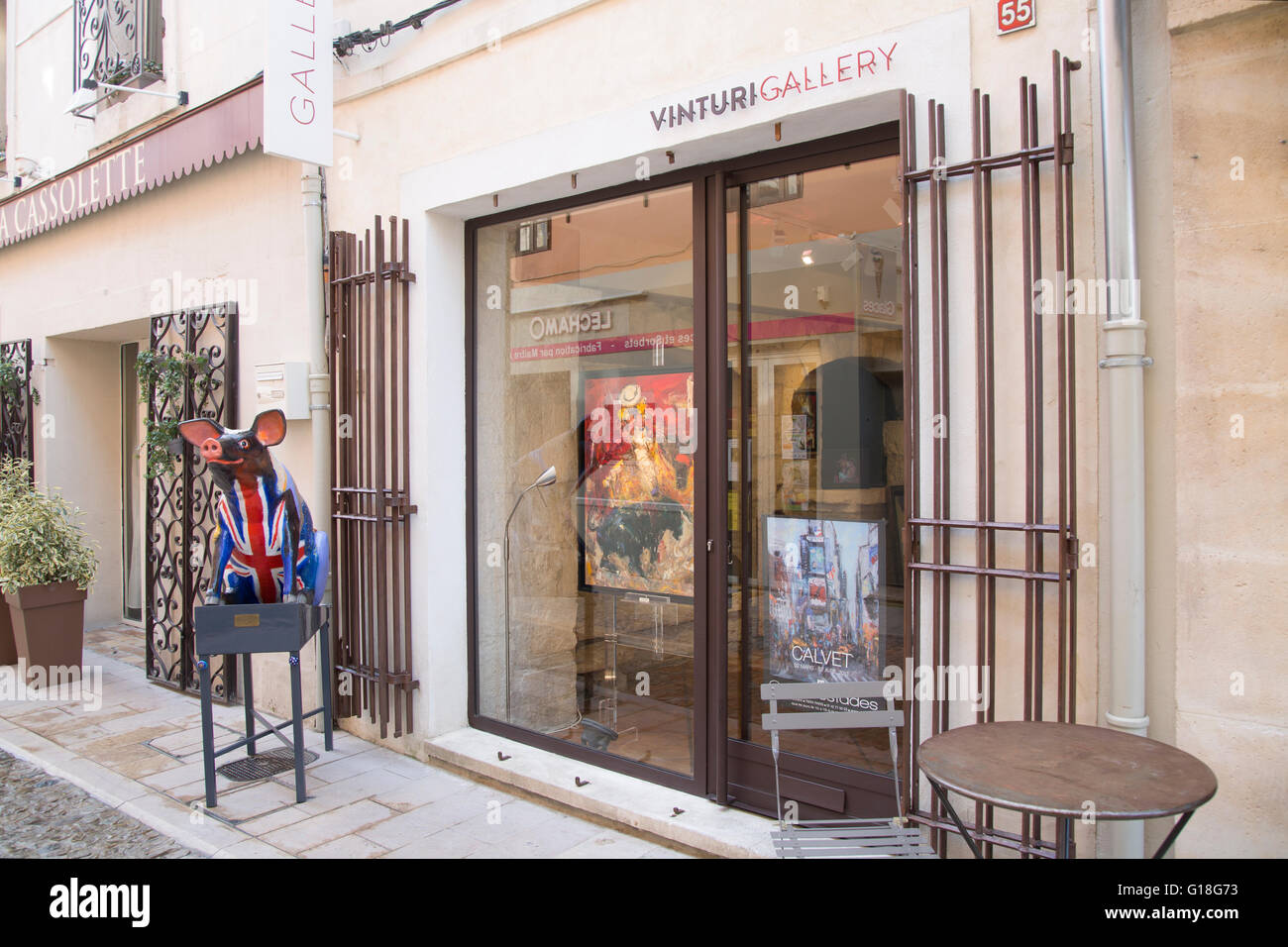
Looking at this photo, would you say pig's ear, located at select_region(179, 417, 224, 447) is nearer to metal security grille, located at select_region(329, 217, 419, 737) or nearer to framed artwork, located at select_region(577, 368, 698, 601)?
metal security grille, located at select_region(329, 217, 419, 737)

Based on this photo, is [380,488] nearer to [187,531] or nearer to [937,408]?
[187,531]

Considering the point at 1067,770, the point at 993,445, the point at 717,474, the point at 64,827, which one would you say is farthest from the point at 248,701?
the point at 1067,770

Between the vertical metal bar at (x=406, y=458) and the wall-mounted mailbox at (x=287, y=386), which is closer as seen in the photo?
the vertical metal bar at (x=406, y=458)

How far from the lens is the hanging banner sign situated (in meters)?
4.70

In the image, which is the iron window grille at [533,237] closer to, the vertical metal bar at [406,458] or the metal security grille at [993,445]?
the vertical metal bar at [406,458]

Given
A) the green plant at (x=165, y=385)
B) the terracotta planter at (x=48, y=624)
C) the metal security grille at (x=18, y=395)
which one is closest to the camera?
the green plant at (x=165, y=385)

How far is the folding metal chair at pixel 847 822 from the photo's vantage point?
3.03 metres

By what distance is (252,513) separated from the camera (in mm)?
4332

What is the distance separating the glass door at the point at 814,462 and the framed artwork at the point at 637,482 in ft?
1.22

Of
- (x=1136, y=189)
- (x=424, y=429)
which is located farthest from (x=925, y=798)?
(x=424, y=429)

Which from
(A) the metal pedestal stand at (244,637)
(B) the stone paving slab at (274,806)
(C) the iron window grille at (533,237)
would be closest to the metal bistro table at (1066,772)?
(B) the stone paving slab at (274,806)

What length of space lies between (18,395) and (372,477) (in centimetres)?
576

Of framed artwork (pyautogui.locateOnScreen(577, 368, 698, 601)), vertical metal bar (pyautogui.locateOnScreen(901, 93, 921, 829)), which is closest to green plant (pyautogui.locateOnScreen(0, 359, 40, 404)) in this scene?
framed artwork (pyautogui.locateOnScreen(577, 368, 698, 601))

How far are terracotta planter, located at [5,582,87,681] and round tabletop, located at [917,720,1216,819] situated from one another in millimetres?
6651
